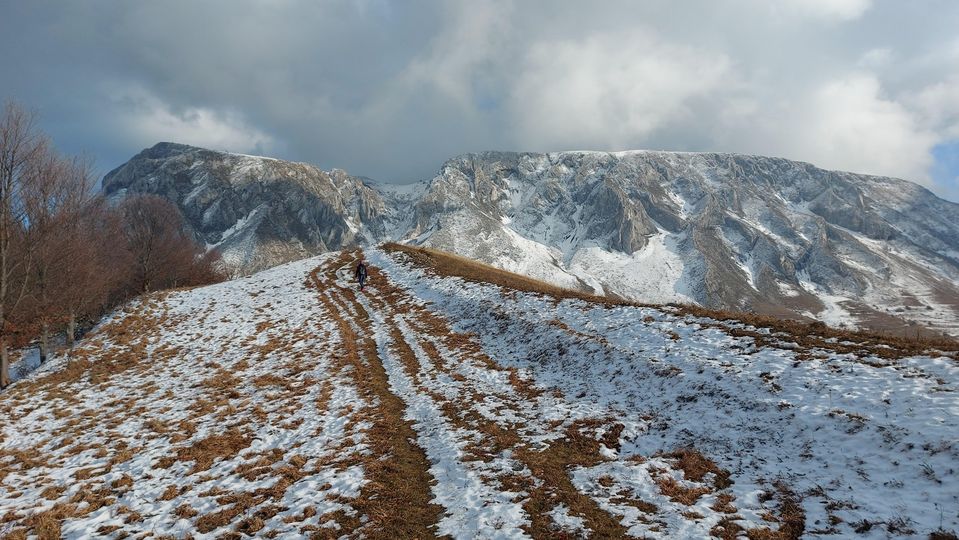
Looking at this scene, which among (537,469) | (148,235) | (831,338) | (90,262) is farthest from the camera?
(148,235)

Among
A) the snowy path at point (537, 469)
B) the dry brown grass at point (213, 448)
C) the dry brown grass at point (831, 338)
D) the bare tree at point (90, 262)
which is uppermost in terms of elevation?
the bare tree at point (90, 262)

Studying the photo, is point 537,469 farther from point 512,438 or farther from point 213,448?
point 213,448

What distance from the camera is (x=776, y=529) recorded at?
8.53m

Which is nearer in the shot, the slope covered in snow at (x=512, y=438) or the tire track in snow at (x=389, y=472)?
the slope covered in snow at (x=512, y=438)

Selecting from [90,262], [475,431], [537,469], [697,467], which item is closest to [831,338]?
[697,467]

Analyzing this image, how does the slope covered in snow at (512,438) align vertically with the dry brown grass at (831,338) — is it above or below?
below

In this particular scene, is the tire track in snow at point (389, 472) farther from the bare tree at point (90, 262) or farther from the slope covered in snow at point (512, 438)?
the bare tree at point (90, 262)

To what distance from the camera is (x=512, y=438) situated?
559 inches

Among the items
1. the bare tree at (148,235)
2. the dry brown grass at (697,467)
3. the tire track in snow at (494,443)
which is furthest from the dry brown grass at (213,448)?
the bare tree at (148,235)

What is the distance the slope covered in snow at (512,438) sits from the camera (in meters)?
9.55

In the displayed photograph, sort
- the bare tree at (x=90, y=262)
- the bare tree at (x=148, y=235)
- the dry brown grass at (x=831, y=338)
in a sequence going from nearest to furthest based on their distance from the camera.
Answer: the dry brown grass at (x=831, y=338), the bare tree at (x=90, y=262), the bare tree at (x=148, y=235)

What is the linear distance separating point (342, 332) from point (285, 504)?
1939 centimetres

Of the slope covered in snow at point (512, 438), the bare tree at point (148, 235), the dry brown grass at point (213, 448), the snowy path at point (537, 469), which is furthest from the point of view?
the bare tree at point (148, 235)

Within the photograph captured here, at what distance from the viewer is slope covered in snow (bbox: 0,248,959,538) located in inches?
376
